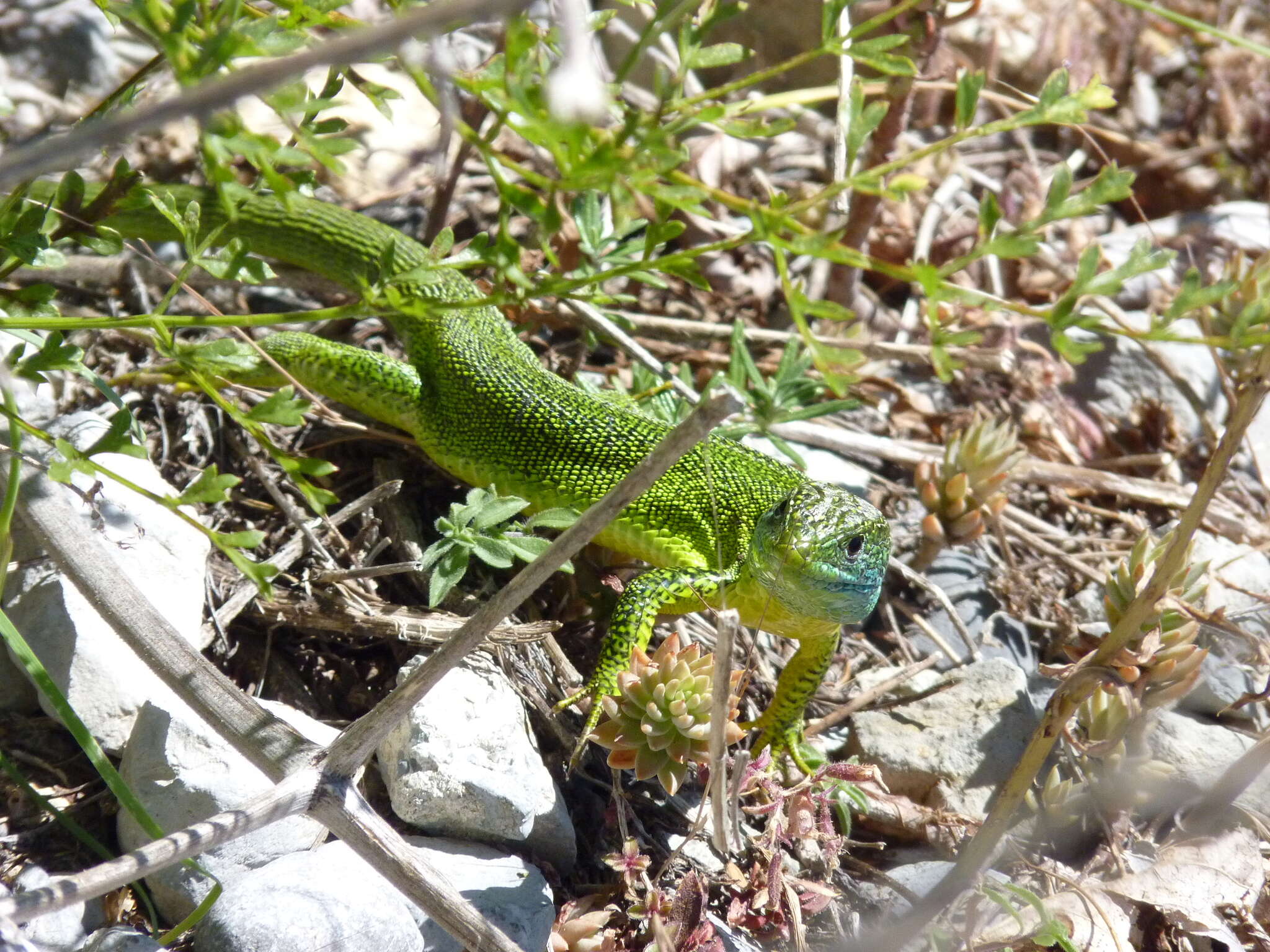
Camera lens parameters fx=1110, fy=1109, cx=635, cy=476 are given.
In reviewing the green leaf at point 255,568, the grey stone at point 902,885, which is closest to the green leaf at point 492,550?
the green leaf at point 255,568

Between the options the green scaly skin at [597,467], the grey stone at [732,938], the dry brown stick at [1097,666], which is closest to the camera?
the dry brown stick at [1097,666]

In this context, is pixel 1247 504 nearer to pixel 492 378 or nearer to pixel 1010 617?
pixel 1010 617

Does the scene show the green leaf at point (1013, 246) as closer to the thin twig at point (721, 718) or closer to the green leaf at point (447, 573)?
the thin twig at point (721, 718)

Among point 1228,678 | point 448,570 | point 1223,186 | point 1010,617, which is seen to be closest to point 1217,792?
point 1228,678

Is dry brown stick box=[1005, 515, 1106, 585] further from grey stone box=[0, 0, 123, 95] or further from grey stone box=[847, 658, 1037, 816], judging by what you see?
grey stone box=[0, 0, 123, 95]

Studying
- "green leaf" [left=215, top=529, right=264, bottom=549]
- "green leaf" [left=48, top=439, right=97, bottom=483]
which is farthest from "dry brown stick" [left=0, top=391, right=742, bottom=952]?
"green leaf" [left=48, top=439, right=97, bottom=483]

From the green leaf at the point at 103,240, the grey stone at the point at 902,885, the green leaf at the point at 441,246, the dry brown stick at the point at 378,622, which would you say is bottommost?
the grey stone at the point at 902,885

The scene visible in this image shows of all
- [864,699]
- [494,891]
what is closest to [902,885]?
[864,699]
